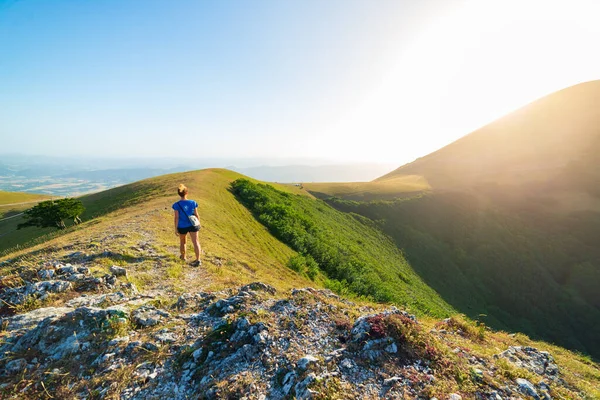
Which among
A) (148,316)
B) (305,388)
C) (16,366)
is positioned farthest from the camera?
(148,316)

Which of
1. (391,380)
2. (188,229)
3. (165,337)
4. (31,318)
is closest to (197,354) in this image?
(165,337)

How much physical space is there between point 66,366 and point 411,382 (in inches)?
310

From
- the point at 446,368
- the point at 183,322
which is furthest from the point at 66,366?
the point at 446,368

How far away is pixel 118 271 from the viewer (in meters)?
10.0

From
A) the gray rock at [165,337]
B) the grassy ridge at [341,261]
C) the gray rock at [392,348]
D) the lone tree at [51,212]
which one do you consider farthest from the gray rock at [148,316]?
the lone tree at [51,212]

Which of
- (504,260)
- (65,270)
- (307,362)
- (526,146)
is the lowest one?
(504,260)

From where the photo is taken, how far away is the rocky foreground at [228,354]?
5461mm

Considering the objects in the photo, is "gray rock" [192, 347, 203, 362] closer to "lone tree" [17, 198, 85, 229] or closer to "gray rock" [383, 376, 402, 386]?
"gray rock" [383, 376, 402, 386]

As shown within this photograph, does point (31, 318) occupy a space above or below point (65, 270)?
below

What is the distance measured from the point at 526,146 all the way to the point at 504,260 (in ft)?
278

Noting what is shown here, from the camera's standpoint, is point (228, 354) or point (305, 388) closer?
point (305, 388)

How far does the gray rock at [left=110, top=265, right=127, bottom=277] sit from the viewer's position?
9945 millimetres

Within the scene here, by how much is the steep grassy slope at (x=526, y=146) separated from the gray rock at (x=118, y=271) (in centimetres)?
9189

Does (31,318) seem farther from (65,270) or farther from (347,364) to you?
(347,364)
